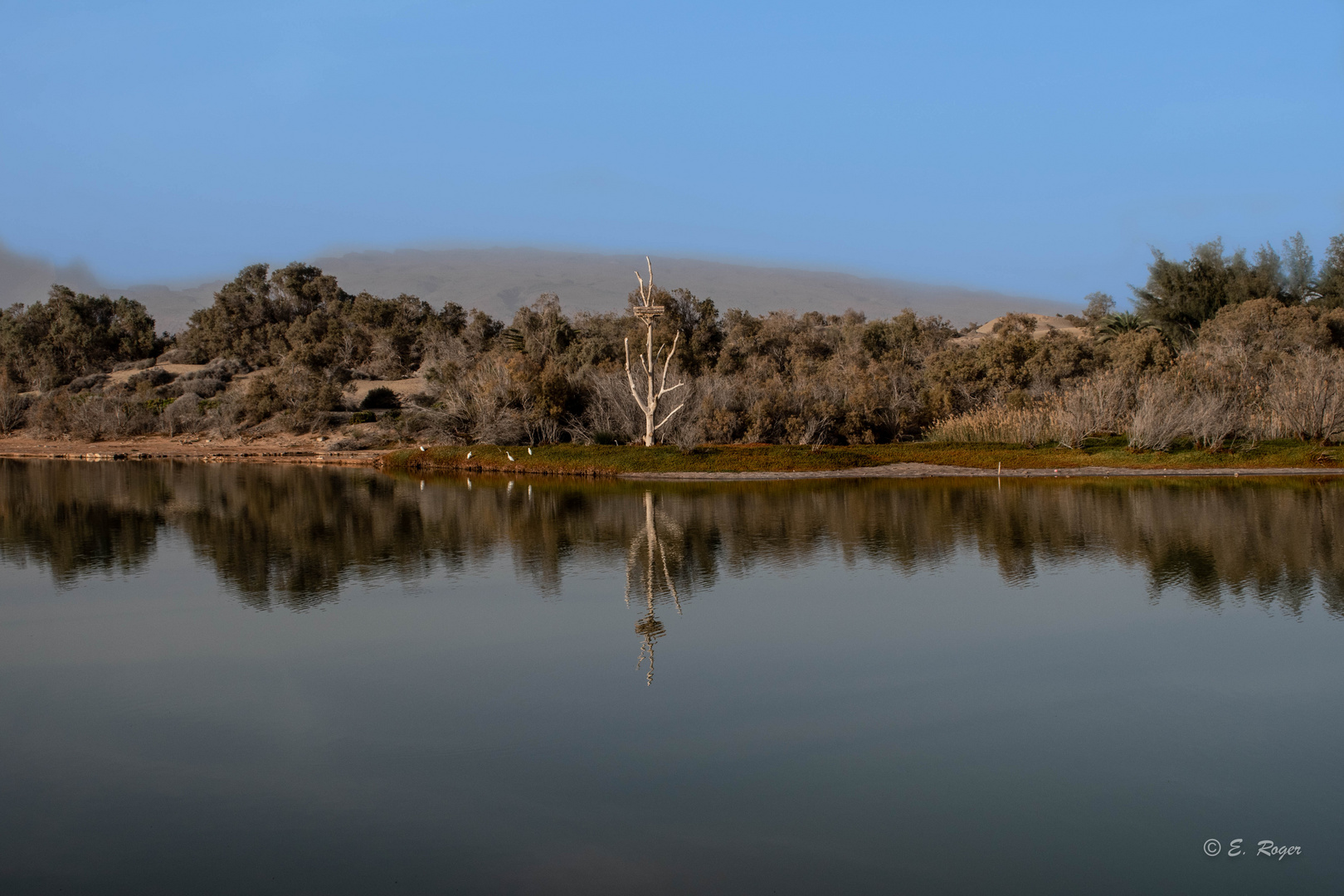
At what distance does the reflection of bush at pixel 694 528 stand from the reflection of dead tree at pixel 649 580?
101 millimetres

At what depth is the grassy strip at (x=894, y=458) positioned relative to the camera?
2677 cm

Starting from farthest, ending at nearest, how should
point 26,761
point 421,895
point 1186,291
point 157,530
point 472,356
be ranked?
point 1186,291 → point 472,356 → point 157,530 → point 26,761 → point 421,895

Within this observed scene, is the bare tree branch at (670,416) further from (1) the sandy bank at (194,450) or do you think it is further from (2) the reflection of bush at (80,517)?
(2) the reflection of bush at (80,517)

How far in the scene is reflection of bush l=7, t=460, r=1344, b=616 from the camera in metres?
13.9

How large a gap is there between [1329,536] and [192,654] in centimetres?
1546

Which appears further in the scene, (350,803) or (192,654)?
(192,654)

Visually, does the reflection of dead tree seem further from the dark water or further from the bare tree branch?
the bare tree branch

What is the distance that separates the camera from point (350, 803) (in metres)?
6.64

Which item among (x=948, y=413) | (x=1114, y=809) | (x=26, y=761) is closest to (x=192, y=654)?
(x=26, y=761)

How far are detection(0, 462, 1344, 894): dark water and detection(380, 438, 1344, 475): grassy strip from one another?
10589mm

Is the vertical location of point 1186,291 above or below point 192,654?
above

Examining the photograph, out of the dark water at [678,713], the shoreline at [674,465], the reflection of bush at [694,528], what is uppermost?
the shoreline at [674,465]

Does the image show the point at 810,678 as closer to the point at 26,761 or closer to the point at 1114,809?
the point at 1114,809

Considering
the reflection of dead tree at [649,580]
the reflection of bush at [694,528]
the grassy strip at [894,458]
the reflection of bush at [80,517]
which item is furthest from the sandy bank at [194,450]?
the reflection of dead tree at [649,580]
